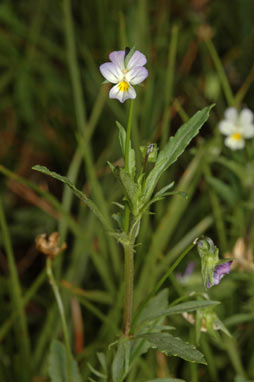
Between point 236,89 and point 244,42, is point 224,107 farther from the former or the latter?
point 244,42

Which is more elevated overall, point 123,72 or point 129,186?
point 123,72

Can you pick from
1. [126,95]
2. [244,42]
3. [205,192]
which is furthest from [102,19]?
[126,95]

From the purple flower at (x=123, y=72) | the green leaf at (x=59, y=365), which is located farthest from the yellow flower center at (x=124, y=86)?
the green leaf at (x=59, y=365)

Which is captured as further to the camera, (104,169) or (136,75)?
(104,169)

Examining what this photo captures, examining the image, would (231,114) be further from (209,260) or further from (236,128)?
(209,260)

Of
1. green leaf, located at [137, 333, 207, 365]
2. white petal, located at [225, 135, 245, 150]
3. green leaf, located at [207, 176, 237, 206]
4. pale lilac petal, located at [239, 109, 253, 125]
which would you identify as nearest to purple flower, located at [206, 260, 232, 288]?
green leaf, located at [137, 333, 207, 365]

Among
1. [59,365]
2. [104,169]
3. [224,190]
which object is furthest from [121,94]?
[104,169]
